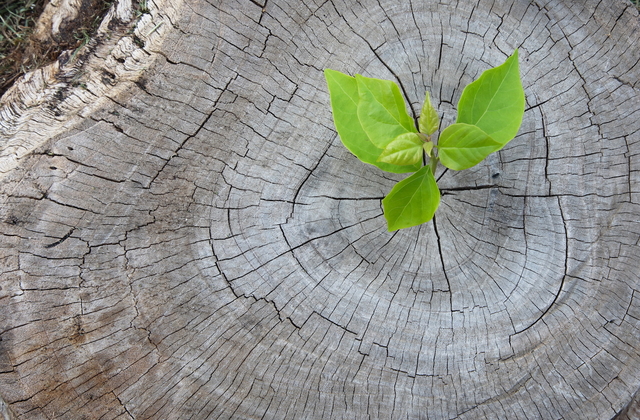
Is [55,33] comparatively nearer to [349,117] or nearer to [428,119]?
[349,117]

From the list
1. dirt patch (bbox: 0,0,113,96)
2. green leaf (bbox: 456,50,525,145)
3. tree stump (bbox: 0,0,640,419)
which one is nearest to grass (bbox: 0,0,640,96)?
dirt patch (bbox: 0,0,113,96)

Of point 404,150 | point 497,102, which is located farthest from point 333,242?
point 497,102

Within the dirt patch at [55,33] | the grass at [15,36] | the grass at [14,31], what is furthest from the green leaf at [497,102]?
the grass at [14,31]

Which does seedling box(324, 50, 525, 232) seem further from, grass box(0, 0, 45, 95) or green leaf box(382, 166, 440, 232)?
grass box(0, 0, 45, 95)

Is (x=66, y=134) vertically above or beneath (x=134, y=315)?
above

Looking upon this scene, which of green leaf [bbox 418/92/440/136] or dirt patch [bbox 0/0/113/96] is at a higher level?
green leaf [bbox 418/92/440/136]

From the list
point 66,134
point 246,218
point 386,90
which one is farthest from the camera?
point 246,218

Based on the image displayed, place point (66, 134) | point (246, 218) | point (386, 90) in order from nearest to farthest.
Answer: point (386, 90)
point (66, 134)
point (246, 218)

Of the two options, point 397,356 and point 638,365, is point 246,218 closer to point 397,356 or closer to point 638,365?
point 397,356

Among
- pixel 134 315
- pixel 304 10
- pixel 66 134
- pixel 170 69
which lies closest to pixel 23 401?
pixel 134 315
